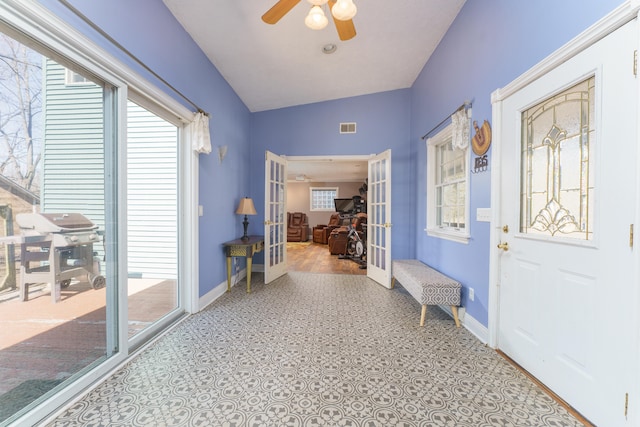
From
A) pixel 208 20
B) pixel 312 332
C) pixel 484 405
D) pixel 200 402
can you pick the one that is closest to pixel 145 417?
pixel 200 402

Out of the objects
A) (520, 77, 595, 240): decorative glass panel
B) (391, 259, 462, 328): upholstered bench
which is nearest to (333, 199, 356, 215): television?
(391, 259, 462, 328): upholstered bench

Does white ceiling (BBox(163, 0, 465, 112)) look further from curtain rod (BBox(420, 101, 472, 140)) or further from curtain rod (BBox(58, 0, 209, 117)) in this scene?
curtain rod (BBox(420, 101, 472, 140))

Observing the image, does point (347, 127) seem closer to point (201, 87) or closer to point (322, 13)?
point (201, 87)

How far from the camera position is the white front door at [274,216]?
3.74 m

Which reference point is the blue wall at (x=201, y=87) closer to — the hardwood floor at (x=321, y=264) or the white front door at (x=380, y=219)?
the hardwood floor at (x=321, y=264)

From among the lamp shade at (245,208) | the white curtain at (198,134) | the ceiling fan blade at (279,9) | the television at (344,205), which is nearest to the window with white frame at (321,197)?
the television at (344,205)

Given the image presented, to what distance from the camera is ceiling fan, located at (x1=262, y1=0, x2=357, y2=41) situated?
5.01 ft

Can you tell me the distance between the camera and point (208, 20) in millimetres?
2338

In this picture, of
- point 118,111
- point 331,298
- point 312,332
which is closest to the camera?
point 118,111

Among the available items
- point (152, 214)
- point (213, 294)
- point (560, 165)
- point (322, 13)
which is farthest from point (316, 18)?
point (213, 294)

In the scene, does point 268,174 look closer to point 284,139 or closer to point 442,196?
point 284,139

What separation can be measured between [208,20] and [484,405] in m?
3.71

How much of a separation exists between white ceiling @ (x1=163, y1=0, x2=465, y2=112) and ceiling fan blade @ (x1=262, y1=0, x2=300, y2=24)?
619mm

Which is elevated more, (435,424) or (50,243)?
(50,243)
